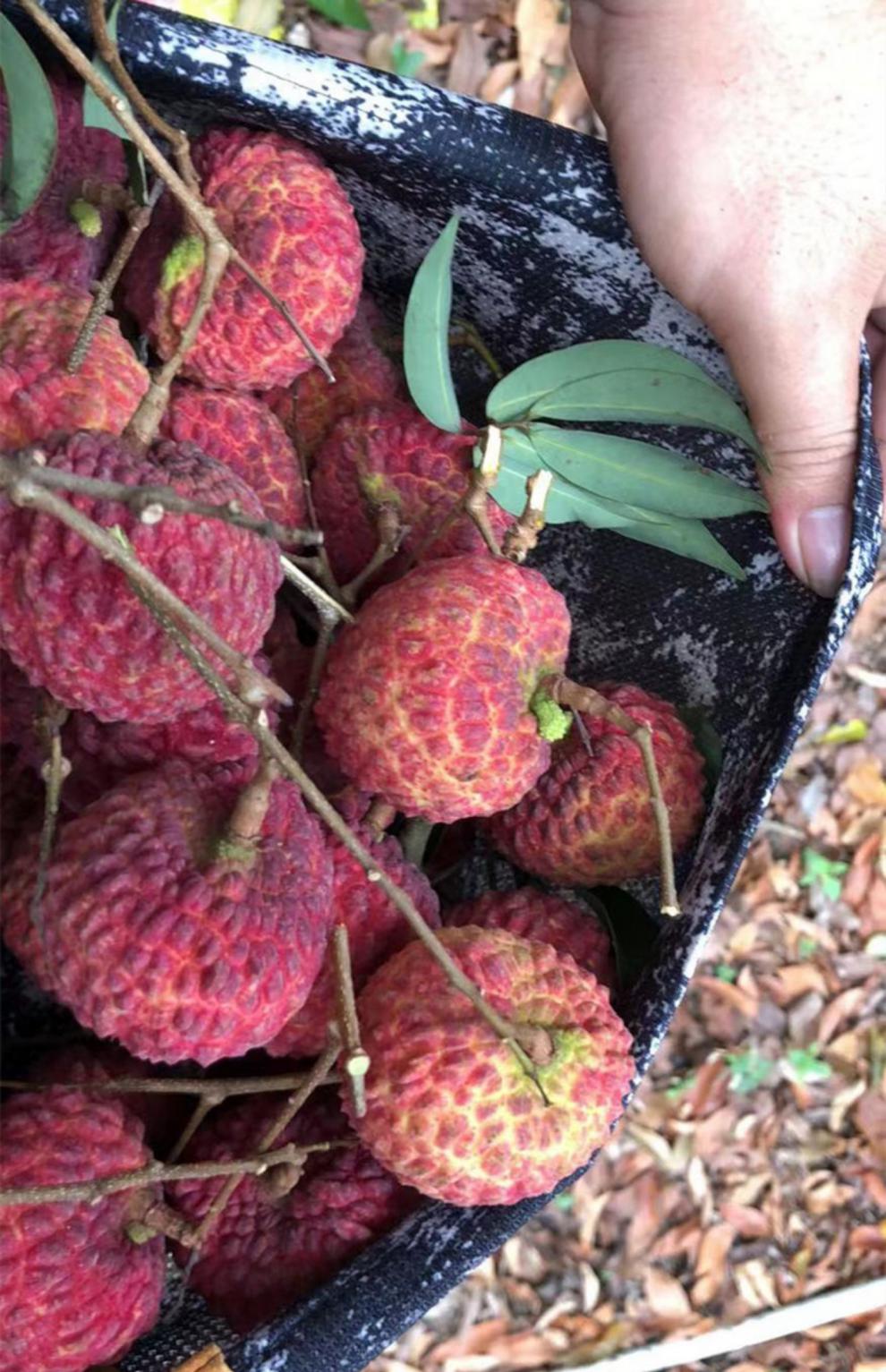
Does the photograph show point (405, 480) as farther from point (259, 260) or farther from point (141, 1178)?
point (141, 1178)

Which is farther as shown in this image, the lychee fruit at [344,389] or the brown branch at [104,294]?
the lychee fruit at [344,389]

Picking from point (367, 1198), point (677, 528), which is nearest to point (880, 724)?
point (677, 528)

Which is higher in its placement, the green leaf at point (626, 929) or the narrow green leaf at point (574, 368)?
the narrow green leaf at point (574, 368)

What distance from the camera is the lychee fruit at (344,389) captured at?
701mm

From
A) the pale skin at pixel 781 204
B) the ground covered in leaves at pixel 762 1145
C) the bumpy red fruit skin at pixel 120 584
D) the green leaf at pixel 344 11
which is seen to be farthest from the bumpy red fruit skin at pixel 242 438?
the ground covered in leaves at pixel 762 1145

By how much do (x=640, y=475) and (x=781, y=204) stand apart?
0.50 feet

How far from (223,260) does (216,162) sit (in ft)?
0.33

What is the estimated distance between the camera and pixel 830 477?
2.03ft

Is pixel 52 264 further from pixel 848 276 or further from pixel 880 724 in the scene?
pixel 880 724

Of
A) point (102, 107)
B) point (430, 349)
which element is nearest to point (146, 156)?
point (102, 107)

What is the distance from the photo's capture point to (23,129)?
1.87ft

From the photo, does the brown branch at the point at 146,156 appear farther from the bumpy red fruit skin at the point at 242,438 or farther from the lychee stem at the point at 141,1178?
the lychee stem at the point at 141,1178

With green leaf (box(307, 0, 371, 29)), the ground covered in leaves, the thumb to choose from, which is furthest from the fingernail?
the ground covered in leaves

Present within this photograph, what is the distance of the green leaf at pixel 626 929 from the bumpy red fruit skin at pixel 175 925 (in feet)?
0.57
